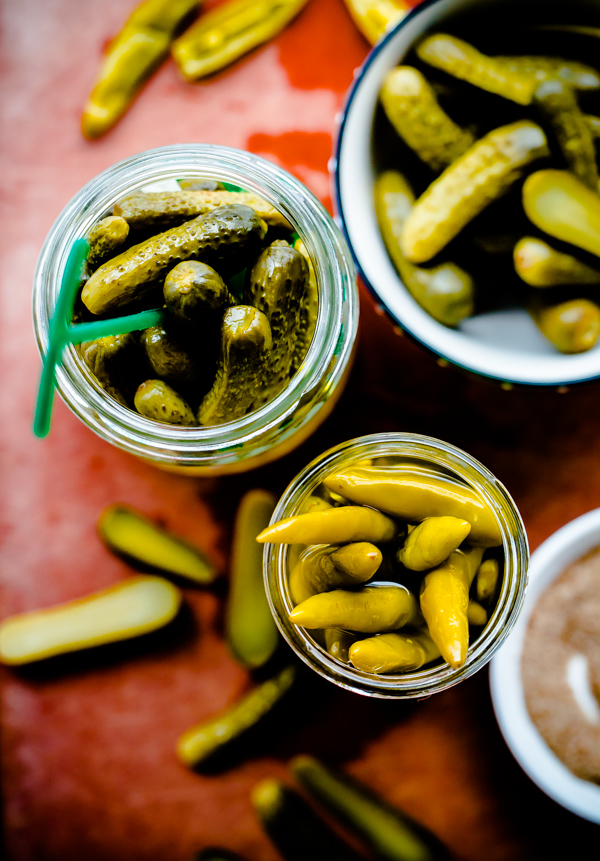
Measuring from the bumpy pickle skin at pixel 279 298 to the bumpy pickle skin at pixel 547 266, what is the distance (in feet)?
0.67

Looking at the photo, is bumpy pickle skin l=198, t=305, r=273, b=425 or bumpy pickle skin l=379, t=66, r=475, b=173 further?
bumpy pickle skin l=379, t=66, r=475, b=173

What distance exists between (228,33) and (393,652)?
0.68 metres

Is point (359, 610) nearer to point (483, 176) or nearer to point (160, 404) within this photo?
point (160, 404)

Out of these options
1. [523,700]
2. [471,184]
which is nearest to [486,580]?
[523,700]

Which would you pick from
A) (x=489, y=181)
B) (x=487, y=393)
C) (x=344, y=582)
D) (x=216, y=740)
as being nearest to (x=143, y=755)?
(x=216, y=740)

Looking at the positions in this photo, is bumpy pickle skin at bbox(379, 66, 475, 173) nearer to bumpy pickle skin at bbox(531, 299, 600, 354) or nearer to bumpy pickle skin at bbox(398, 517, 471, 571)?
bumpy pickle skin at bbox(531, 299, 600, 354)

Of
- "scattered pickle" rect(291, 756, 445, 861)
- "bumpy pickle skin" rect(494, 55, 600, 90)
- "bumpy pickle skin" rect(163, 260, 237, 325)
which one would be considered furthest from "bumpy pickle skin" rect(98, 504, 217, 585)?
"bumpy pickle skin" rect(494, 55, 600, 90)

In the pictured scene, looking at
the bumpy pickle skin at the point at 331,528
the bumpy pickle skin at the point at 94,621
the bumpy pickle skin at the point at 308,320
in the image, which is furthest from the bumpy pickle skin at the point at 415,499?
the bumpy pickle skin at the point at 94,621

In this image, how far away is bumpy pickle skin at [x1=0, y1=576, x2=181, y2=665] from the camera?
2.58 feet

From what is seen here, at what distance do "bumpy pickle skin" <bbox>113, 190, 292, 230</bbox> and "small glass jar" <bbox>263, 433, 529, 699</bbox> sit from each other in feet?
0.72

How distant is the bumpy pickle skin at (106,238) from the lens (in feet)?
1.82

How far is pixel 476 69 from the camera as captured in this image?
0.63m

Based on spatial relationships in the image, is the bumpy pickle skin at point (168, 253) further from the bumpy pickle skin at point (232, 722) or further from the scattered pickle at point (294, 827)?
the scattered pickle at point (294, 827)

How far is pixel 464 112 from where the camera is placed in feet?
2.25
